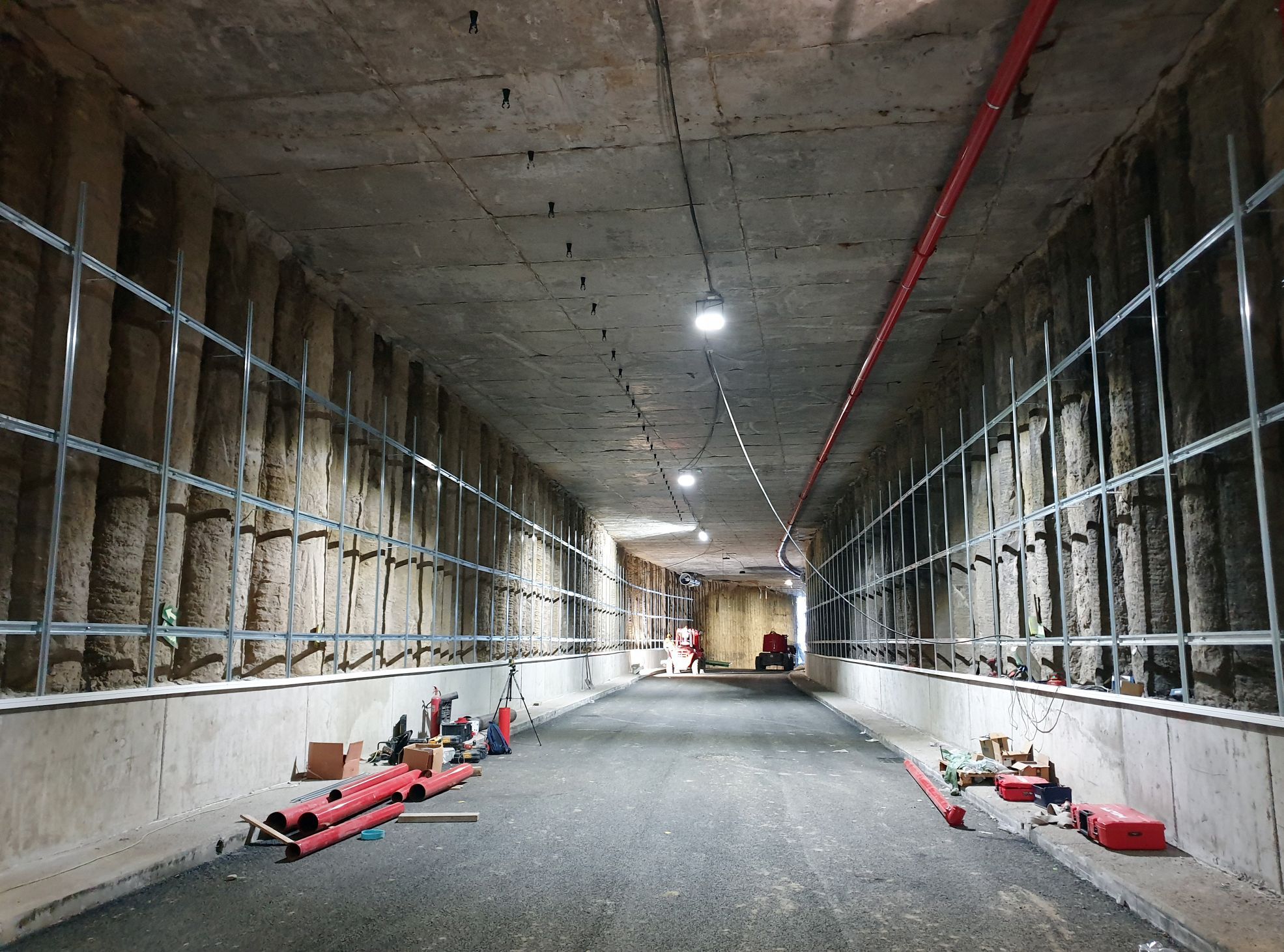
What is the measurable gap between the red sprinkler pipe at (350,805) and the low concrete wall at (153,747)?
1192mm

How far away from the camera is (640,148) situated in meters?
8.34

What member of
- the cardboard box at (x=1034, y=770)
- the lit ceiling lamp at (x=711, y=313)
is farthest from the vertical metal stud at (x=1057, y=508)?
the lit ceiling lamp at (x=711, y=313)

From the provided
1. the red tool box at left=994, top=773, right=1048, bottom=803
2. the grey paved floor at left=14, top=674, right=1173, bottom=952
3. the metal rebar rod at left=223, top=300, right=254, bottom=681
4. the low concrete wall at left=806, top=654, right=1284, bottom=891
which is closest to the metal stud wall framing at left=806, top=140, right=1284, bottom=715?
the low concrete wall at left=806, top=654, right=1284, bottom=891

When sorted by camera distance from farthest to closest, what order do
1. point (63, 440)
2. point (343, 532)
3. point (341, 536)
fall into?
point (343, 532) < point (341, 536) < point (63, 440)

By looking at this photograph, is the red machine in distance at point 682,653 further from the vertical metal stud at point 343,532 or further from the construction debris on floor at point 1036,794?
the vertical metal stud at point 343,532

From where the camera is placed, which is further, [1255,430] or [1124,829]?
[1124,829]

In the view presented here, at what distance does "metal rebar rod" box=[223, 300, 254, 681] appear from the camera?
9.01 meters

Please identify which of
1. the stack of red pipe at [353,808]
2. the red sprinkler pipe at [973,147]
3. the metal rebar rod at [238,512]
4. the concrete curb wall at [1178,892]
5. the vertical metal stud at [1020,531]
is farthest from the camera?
the vertical metal stud at [1020,531]

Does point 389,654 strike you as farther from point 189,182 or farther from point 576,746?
point 189,182

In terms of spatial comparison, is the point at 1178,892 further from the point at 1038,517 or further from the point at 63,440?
the point at 63,440

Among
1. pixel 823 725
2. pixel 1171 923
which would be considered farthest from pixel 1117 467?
pixel 823 725

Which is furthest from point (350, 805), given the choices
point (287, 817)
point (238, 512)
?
point (238, 512)

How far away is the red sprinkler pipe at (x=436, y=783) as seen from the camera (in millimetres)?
9703

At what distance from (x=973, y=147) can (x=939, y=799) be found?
20.5ft
